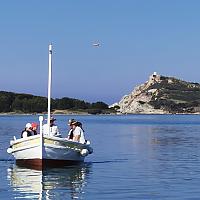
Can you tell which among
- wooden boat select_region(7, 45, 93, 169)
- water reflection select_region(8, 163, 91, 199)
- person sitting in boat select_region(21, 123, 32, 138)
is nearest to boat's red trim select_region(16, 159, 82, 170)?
wooden boat select_region(7, 45, 93, 169)

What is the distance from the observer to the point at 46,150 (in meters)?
35.5

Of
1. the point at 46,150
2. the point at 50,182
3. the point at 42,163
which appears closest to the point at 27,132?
the point at 42,163

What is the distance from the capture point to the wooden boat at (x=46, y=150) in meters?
35.4

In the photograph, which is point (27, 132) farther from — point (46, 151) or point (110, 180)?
point (110, 180)

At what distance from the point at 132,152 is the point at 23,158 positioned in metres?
16.9

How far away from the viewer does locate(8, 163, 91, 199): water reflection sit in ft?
88.7

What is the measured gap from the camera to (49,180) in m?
31.6

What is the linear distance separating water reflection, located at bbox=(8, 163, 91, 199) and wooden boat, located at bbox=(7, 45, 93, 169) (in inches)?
18.5

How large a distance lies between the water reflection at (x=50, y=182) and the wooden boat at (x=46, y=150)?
469mm

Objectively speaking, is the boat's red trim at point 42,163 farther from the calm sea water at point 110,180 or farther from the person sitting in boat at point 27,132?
the person sitting in boat at point 27,132

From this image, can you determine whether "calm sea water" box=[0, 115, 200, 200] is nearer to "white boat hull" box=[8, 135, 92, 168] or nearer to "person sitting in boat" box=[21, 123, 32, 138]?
"white boat hull" box=[8, 135, 92, 168]

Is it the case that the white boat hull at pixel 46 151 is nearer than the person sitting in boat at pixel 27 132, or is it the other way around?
the white boat hull at pixel 46 151

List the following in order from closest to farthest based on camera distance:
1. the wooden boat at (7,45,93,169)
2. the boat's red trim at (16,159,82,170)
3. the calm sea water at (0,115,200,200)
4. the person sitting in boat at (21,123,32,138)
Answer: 1. the calm sea water at (0,115,200,200)
2. the wooden boat at (7,45,93,169)
3. the boat's red trim at (16,159,82,170)
4. the person sitting in boat at (21,123,32,138)

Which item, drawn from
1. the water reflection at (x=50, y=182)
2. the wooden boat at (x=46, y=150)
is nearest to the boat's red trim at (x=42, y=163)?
the wooden boat at (x=46, y=150)
